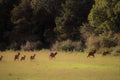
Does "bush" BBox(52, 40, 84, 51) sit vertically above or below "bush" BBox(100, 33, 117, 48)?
above

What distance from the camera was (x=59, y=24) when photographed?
63.1 metres

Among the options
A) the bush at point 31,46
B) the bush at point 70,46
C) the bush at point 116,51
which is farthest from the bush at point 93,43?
the bush at point 31,46

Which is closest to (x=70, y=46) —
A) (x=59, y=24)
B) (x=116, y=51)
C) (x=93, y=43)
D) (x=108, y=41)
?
(x=93, y=43)

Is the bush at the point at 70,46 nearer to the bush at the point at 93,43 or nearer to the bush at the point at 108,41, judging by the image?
the bush at the point at 93,43

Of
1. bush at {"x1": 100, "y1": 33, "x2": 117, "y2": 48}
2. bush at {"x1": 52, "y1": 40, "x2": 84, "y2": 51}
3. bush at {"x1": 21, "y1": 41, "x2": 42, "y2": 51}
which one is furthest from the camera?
bush at {"x1": 21, "y1": 41, "x2": 42, "y2": 51}

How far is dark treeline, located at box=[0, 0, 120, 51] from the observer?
165 ft

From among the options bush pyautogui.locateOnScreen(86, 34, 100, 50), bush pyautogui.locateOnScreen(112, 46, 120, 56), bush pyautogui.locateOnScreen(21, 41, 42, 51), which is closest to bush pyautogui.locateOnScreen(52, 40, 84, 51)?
bush pyautogui.locateOnScreen(86, 34, 100, 50)

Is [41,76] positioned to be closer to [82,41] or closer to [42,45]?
[82,41]

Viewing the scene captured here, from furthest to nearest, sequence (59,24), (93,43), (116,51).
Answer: (59,24)
(93,43)
(116,51)

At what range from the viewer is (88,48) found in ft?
169

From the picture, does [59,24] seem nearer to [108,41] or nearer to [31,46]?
[31,46]

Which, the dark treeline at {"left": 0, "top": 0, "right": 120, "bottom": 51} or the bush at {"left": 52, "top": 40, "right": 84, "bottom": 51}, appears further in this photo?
the bush at {"left": 52, "top": 40, "right": 84, "bottom": 51}

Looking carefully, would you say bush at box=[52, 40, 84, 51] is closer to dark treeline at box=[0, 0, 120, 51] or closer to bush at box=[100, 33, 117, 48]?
dark treeline at box=[0, 0, 120, 51]

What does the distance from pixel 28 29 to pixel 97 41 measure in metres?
19.9
